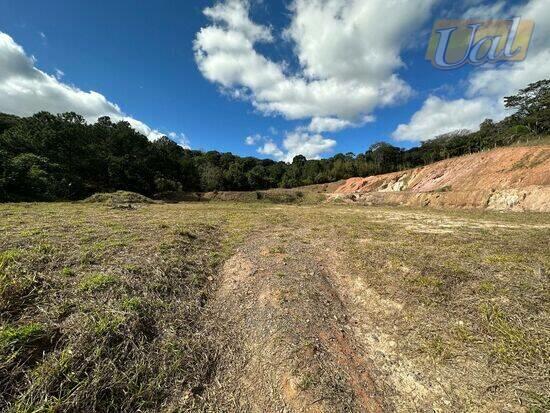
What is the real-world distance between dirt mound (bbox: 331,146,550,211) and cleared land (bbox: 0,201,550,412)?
737 inches

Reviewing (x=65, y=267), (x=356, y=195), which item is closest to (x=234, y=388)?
(x=65, y=267)

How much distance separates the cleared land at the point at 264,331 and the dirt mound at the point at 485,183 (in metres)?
18.7

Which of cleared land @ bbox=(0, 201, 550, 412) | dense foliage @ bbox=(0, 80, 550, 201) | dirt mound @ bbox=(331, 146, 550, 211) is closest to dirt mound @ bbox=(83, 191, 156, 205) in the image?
dense foliage @ bbox=(0, 80, 550, 201)

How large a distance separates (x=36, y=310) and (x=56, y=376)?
4.80 feet

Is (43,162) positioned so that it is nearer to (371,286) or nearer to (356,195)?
(371,286)

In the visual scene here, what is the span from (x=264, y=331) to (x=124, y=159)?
43916 mm

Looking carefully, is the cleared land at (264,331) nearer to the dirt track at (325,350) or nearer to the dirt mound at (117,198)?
the dirt track at (325,350)

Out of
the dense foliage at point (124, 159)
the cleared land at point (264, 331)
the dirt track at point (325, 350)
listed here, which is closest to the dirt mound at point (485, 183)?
the dense foliage at point (124, 159)

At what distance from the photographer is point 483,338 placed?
436 cm

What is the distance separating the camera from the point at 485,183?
28.9m

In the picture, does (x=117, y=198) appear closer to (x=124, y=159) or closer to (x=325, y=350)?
(x=124, y=159)

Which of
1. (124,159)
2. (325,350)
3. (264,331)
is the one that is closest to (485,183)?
(325,350)

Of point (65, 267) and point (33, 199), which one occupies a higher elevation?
point (65, 267)

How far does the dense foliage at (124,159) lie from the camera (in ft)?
84.1
